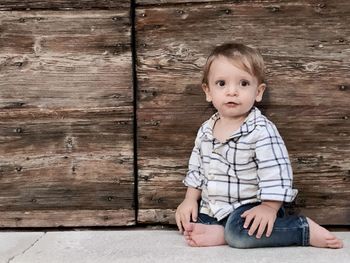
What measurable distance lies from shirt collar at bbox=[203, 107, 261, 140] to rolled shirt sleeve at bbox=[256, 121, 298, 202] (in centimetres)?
5

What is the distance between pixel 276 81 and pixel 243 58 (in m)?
0.29

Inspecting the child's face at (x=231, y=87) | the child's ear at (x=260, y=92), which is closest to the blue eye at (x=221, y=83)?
the child's face at (x=231, y=87)

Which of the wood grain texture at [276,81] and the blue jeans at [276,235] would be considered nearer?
the blue jeans at [276,235]

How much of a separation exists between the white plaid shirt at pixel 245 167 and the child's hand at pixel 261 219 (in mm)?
50

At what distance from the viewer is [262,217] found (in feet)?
9.04

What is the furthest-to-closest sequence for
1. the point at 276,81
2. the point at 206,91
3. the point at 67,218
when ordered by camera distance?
the point at 67,218 → the point at 276,81 → the point at 206,91

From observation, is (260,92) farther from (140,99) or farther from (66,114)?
(66,114)

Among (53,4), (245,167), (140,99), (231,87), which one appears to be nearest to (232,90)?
(231,87)

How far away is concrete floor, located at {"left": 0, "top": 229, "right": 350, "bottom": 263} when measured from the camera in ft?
8.60

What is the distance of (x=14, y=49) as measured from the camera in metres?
3.13

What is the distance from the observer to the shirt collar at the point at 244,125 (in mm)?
2859

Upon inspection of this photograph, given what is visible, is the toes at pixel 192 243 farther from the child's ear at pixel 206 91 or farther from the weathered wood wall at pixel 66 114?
the child's ear at pixel 206 91

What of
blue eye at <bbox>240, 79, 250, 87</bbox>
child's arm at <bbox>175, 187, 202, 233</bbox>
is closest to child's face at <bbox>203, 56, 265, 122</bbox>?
blue eye at <bbox>240, 79, 250, 87</bbox>

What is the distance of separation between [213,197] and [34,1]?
1162 millimetres
